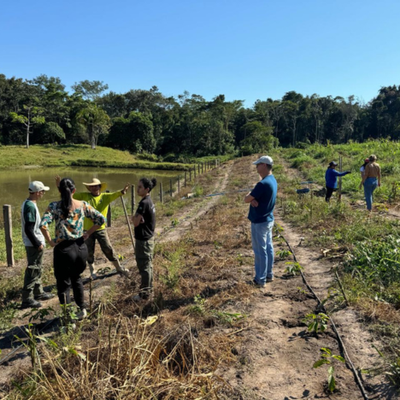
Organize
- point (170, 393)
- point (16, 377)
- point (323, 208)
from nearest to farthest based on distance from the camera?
point (170, 393) < point (16, 377) < point (323, 208)

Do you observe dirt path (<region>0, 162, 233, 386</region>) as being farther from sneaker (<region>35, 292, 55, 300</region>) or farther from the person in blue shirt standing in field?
the person in blue shirt standing in field

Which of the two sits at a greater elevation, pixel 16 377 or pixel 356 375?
pixel 356 375

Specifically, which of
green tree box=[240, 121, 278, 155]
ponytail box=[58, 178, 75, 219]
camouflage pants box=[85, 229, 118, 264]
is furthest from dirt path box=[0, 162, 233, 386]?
green tree box=[240, 121, 278, 155]

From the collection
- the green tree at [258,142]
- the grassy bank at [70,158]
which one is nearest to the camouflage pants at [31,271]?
the grassy bank at [70,158]

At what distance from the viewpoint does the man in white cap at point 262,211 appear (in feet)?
14.3

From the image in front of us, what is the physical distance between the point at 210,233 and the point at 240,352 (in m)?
4.79

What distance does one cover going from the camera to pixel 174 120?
55469 millimetres

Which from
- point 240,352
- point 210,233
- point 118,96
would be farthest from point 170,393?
point 118,96

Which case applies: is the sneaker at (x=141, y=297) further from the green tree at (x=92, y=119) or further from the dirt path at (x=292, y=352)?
the green tree at (x=92, y=119)

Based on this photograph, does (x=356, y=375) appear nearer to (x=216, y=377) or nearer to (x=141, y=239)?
(x=216, y=377)

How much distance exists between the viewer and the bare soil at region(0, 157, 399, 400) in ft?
9.10

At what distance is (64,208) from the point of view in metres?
3.73

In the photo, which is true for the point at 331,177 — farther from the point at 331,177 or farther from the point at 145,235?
the point at 145,235

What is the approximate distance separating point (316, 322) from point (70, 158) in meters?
42.8
